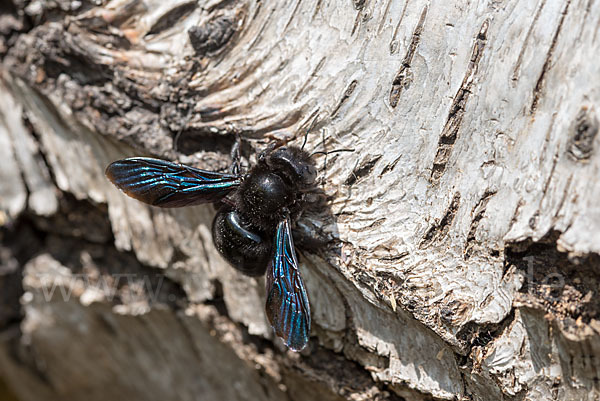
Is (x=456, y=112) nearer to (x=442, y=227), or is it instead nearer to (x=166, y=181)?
(x=442, y=227)

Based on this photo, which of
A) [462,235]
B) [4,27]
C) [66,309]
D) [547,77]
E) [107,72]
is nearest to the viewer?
[547,77]

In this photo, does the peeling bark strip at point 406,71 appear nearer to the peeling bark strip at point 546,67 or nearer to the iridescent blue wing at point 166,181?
the peeling bark strip at point 546,67

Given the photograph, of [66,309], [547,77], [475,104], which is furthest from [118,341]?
[547,77]

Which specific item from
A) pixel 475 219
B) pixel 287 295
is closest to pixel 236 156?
pixel 287 295

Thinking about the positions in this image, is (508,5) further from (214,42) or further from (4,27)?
(4,27)

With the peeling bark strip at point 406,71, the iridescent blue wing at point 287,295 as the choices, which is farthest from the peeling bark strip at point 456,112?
the iridescent blue wing at point 287,295

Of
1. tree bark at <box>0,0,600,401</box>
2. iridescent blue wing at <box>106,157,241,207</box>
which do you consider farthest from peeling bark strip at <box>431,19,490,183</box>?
iridescent blue wing at <box>106,157,241,207</box>

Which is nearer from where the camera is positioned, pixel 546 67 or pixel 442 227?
pixel 546 67
